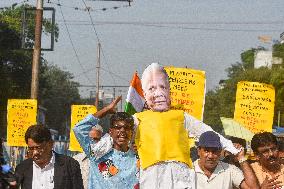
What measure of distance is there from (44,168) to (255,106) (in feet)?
21.6

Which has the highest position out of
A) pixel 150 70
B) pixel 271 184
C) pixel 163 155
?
pixel 150 70

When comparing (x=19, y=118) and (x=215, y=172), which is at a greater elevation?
(x=215, y=172)

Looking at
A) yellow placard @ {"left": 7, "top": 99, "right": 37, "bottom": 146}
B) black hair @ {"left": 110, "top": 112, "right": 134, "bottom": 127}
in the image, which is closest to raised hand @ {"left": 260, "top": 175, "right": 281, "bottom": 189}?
black hair @ {"left": 110, "top": 112, "right": 134, "bottom": 127}

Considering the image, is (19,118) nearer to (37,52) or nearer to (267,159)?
(37,52)

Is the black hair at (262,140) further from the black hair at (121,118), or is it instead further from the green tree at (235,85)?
the green tree at (235,85)

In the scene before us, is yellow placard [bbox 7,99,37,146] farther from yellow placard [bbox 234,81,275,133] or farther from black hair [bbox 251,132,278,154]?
black hair [bbox 251,132,278,154]

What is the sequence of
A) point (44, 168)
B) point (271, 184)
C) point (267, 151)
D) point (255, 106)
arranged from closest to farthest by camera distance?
point (44, 168) < point (271, 184) < point (267, 151) < point (255, 106)

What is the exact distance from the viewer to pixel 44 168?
255 inches

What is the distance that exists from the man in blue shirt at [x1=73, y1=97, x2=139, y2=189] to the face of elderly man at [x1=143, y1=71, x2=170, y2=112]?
30 centimetres

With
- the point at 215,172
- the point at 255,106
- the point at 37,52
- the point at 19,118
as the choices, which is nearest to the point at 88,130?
the point at 215,172

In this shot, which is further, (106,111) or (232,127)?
(232,127)

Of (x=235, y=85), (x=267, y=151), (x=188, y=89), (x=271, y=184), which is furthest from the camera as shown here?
(x=235, y=85)

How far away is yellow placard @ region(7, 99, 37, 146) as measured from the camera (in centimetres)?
1630

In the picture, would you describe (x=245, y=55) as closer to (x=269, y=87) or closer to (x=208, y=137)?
(x=269, y=87)
